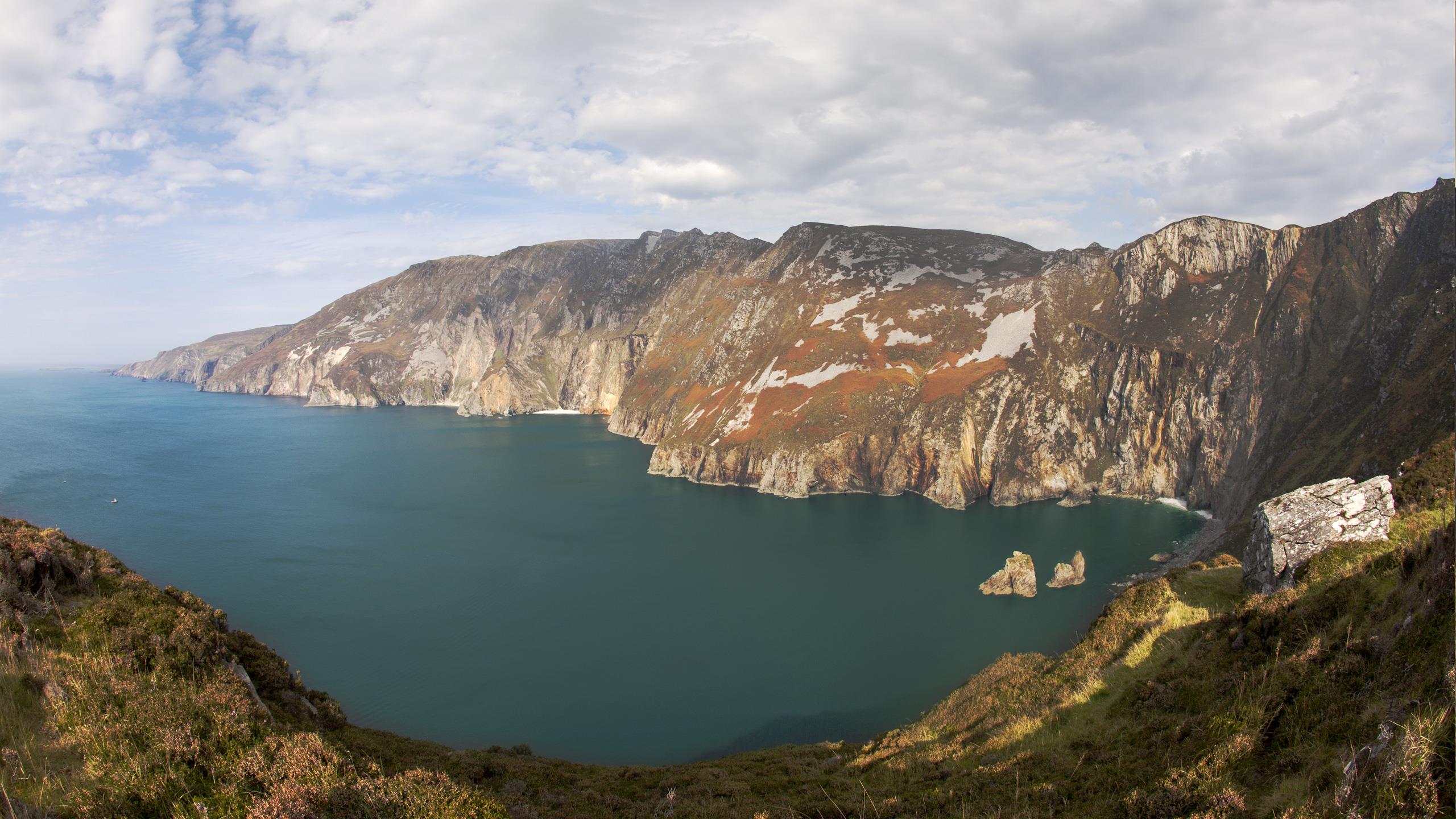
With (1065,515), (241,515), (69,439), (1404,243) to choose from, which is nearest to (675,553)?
(1065,515)

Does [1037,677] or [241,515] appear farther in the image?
[241,515]

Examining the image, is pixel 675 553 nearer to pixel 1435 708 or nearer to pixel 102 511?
pixel 1435 708

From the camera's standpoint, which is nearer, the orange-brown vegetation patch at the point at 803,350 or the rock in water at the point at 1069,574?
the rock in water at the point at 1069,574

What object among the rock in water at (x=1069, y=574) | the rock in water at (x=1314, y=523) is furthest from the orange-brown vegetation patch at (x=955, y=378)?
the rock in water at (x=1314, y=523)

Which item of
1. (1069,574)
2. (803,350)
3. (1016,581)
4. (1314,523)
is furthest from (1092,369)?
(1314,523)

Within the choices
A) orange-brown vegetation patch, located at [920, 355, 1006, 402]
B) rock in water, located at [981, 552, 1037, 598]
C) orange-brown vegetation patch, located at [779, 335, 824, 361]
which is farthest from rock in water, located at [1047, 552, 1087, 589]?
orange-brown vegetation patch, located at [779, 335, 824, 361]

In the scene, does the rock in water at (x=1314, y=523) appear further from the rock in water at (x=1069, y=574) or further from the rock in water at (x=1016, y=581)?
the rock in water at (x=1069, y=574)
